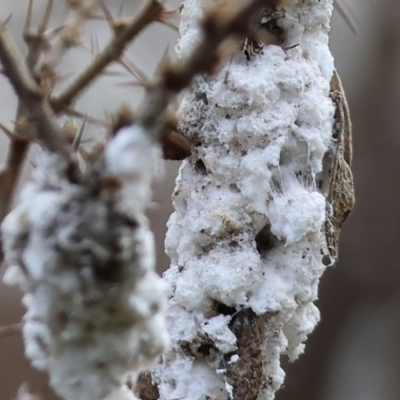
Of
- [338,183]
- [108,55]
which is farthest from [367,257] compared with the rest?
[108,55]

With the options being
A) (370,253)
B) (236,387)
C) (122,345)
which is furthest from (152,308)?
(370,253)

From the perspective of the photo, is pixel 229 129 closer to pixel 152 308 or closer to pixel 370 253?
pixel 152 308

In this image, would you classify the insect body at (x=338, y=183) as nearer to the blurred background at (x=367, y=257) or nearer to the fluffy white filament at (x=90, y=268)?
the fluffy white filament at (x=90, y=268)

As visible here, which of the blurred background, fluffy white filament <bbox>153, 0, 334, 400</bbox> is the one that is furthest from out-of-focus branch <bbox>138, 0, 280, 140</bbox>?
the blurred background

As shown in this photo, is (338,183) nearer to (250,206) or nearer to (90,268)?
(250,206)

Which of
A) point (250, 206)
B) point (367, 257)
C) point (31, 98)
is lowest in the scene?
point (367, 257)

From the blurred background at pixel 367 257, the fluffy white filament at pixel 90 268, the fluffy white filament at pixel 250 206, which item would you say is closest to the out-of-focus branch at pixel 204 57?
the fluffy white filament at pixel 90 268

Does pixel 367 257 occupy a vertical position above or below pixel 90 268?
below
